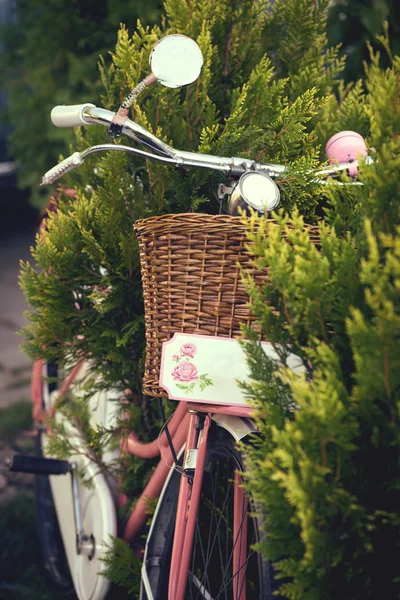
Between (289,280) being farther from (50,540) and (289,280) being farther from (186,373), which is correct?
(50,540)

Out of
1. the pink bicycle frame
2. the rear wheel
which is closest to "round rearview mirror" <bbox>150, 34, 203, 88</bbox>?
the pink bicycle frame

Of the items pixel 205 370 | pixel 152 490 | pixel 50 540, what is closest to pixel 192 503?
pixel 205 370

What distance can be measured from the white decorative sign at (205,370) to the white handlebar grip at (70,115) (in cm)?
57

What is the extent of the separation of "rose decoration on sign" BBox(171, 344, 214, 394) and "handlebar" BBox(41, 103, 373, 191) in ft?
1.46

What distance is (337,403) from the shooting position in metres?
1.03

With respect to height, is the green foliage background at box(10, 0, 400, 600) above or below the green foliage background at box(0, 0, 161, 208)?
below

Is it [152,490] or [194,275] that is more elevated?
[194,275]

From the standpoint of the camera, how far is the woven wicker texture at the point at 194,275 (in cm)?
135

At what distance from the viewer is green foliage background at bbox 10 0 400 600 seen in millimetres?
1034

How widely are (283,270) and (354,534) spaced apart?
18.2 inches

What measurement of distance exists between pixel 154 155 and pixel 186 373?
0.53m

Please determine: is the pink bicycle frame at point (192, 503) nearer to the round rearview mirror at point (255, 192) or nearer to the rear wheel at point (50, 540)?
the round rearview mirror at point (255, 192)

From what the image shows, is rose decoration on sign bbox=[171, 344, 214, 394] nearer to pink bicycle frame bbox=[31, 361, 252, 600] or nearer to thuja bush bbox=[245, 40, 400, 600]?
pink bicycle frame bbox=[31, 361, 252, 600]

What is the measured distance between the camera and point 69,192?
7.02ft
